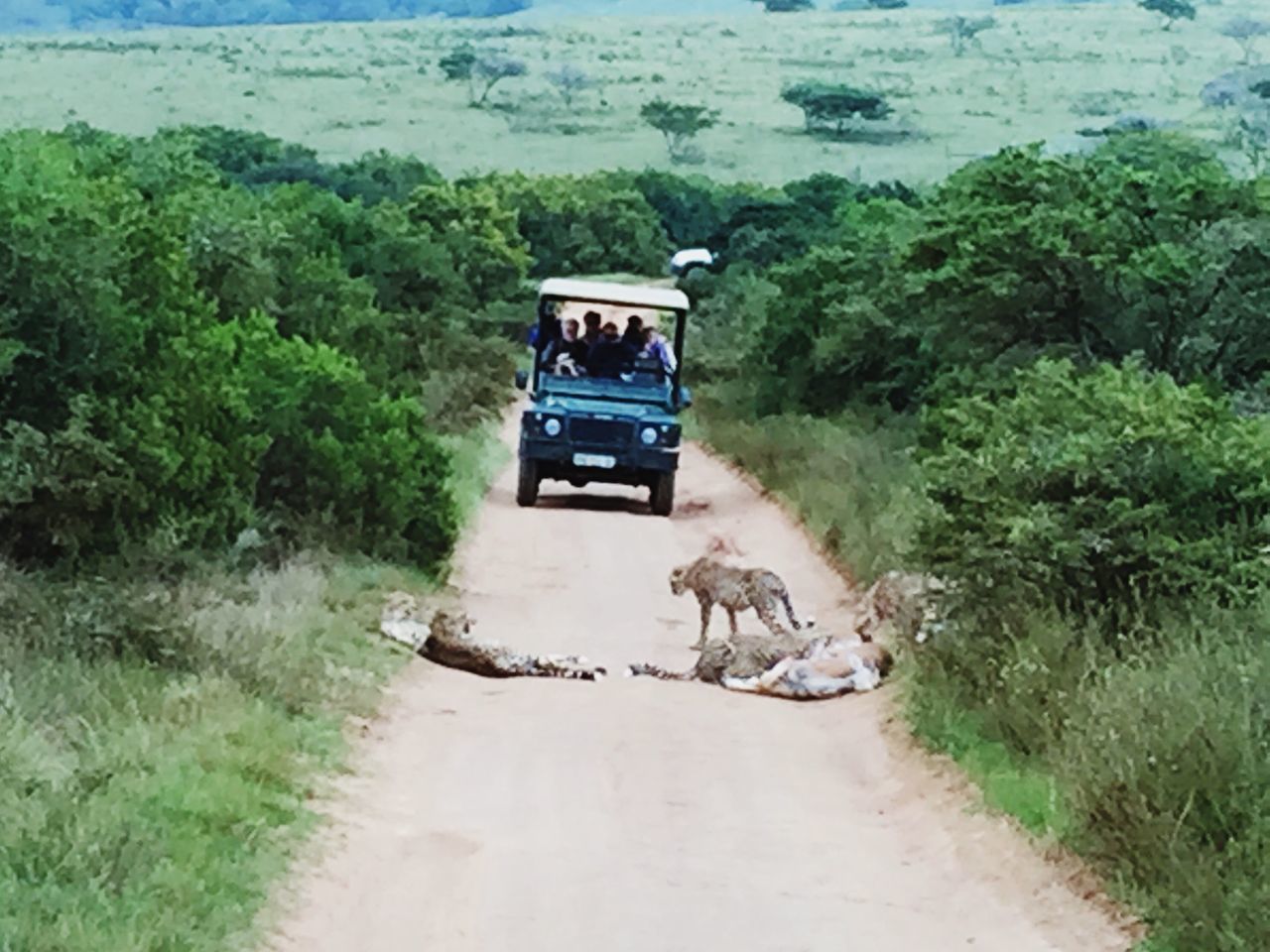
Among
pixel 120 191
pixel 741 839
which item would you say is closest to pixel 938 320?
pixel 120 191

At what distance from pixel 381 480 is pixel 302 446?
33.1 inches

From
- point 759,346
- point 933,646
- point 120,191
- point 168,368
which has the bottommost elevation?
point 759,346

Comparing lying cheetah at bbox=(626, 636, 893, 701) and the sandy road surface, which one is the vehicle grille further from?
lying cheetah at bbox=(626, 636, 893, 701)

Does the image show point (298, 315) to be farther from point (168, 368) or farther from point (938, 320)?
point (168, 368)

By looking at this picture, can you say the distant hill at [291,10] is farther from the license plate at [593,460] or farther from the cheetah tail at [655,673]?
the cheetah tail at [655,673]

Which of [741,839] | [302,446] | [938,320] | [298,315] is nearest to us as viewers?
[741,839]

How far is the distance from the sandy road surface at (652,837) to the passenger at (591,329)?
8.82 metres

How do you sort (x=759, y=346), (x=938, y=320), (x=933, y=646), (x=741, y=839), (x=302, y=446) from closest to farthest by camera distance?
(x=741, y=839) → (x=933, y=646) → (x=302, y=446) → (x=938, y=320) → (x=759, y=346)

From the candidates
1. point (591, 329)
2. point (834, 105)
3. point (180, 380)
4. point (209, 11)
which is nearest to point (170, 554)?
point (180, 380)

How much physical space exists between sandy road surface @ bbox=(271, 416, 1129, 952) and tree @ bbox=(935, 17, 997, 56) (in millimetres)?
43480

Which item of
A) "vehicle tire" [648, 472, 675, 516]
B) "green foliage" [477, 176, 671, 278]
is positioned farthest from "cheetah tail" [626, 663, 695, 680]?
"green foliage" [477, 176, 671, 278]

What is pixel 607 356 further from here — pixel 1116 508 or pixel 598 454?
pixel 1116 508

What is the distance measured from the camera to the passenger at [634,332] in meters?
25.1

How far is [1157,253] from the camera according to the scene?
71.6 feet
